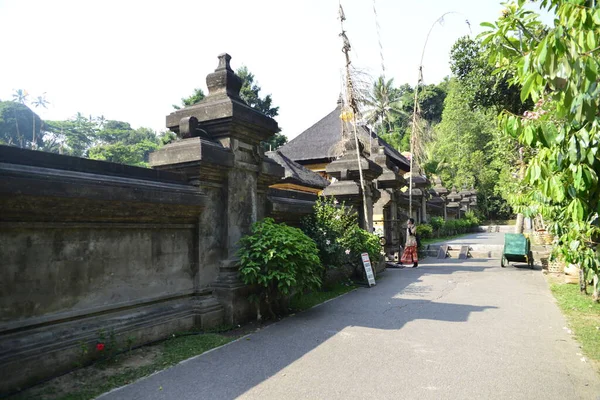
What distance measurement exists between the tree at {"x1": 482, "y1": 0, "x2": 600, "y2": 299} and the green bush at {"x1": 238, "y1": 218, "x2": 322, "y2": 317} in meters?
3.15

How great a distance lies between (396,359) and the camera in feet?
14.0

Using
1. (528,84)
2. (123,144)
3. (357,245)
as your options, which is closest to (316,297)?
(357,245)

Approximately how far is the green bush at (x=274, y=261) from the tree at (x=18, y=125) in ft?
Result: 184

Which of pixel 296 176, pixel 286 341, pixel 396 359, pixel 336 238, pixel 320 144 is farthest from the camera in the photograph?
pixel 320 144

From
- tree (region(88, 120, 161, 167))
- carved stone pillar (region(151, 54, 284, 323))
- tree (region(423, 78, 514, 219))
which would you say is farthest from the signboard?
tree (region(423, 78, 514, 219))

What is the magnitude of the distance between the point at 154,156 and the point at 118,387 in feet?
10.4

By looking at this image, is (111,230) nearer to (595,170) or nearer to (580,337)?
(595,170)

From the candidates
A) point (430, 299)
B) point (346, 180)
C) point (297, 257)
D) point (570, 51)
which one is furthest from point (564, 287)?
point (570, 51)

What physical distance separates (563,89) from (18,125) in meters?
63.0

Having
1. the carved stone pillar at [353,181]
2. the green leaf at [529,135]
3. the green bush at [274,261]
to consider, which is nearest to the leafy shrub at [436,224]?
the carved stone pillar at [353,181]

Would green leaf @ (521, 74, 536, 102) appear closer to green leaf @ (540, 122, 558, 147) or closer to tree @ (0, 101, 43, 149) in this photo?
green leaf @ (540, 122, 558, 147)

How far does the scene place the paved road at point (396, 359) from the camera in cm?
347

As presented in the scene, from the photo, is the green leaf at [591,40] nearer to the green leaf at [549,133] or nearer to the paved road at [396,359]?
the green leaf at [549,133]

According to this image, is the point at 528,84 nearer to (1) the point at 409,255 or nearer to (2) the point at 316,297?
(2) the point at 316,297
